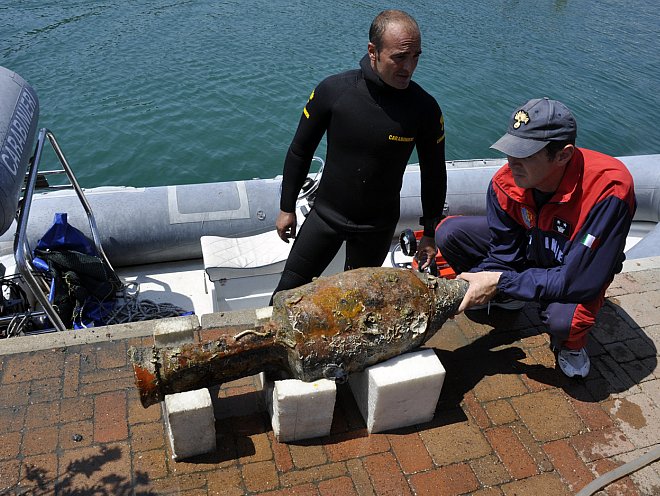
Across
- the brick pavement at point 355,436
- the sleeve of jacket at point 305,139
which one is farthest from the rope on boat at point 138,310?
the sleeve of jacket at point 305,139

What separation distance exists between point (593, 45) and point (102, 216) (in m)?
15.1

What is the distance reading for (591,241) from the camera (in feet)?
9.38

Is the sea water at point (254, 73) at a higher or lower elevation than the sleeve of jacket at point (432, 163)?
lower

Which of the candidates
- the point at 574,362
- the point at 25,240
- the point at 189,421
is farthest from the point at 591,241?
the point at 25,240

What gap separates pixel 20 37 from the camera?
41.9ft

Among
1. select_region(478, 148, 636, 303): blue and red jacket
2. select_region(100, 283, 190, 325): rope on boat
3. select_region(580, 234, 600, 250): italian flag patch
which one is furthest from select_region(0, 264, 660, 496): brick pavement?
select_region(100, 283, 190, 325): rope on boat

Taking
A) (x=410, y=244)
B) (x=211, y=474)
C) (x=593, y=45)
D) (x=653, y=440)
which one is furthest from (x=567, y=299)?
(x=593, y=45)

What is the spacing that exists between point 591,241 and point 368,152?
1.26 metres

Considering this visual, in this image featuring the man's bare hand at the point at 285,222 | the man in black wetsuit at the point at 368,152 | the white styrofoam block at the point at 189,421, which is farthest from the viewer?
the man's bare hand at the point at 285,222

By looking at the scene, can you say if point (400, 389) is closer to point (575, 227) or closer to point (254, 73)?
point (575, 227)

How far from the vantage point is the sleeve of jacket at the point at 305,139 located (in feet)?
10.5

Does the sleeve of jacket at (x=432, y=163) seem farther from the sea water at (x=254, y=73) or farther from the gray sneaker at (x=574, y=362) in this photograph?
the sea water at (x=254, y=73)

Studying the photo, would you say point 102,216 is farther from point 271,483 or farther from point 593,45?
point 593,45

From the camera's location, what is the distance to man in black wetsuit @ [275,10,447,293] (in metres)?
2.96
